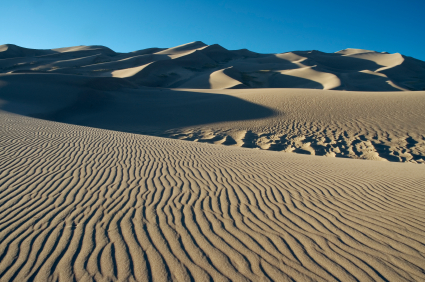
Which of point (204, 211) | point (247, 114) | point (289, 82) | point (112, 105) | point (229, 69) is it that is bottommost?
point (112, 105)

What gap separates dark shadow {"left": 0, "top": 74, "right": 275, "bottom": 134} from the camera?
17.4 meters

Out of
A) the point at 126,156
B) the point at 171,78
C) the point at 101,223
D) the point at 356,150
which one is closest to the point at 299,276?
the point at 101,223

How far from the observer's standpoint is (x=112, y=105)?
2117 cm

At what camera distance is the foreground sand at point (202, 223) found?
8.90 feet

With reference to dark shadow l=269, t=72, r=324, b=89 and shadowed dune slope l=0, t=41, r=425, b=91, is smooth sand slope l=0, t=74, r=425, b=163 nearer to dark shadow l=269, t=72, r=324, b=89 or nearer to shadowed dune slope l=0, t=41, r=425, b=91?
shadowed dune slope l=0, t=41, r=425, b=91

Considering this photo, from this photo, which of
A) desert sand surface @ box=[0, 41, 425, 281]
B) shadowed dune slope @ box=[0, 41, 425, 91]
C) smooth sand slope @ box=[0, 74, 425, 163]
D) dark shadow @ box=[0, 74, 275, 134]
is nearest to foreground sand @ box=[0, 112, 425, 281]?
desert sand surface @ box=[0, 41, 425, 281]

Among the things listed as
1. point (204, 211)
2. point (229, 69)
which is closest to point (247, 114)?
point (204, 211)

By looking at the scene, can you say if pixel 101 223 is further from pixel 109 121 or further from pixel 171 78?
pixel 171 78

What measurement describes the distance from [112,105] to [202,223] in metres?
19.6

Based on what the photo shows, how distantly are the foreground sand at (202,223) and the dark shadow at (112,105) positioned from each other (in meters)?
10.4

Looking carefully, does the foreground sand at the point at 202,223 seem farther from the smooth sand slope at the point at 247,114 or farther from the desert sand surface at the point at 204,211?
the smooth sand slope at the point at 247,114

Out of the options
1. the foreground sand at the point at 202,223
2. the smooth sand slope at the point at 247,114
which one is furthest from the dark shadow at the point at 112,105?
the foreground sand at the point at 202,223

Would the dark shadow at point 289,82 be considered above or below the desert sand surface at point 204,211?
below

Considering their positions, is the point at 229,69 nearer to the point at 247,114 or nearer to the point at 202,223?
the point at 247,114
